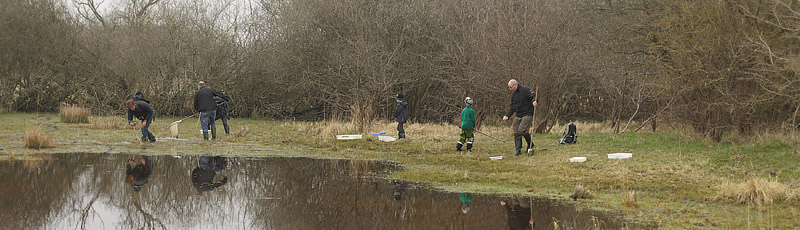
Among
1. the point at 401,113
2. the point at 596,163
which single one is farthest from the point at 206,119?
the point at 596,163

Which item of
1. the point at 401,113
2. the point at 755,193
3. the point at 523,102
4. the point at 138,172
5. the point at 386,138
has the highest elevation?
the point at 523,102

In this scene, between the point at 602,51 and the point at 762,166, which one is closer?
the point at 762,166

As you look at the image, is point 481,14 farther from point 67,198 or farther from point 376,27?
point 67,198

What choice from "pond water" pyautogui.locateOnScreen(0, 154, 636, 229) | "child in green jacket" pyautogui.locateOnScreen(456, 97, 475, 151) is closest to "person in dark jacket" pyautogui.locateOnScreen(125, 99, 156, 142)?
"pond water" pyautogui.locateOnScreen(0, 154, 636, 229)

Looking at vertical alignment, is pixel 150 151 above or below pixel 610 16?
below

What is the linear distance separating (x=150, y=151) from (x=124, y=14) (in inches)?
1052

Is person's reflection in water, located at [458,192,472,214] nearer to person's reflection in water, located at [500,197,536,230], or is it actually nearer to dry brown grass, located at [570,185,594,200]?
person's reflection in water, located at [500,197,536,230]

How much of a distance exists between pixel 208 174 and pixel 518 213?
5485mm

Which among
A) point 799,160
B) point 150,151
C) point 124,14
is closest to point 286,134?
point 150,151

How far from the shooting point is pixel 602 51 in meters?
22.0

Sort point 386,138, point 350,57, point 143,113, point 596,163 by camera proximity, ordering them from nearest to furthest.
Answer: point 596,163
point 143,113
point 386,138
point 350,57

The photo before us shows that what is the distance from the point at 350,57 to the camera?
26516mm

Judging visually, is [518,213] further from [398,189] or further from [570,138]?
[570,138]

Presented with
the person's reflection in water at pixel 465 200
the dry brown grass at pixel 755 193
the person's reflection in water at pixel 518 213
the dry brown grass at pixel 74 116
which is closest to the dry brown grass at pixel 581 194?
the person's reflection in water at pixel 518 213
